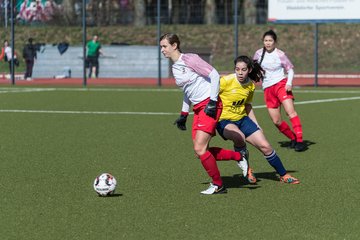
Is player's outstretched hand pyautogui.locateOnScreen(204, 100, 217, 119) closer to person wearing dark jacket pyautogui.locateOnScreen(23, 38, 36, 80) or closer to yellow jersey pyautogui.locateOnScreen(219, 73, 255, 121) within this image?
yellow jersey pyautogui.locateOnScreen(219, 73, 255, 121)

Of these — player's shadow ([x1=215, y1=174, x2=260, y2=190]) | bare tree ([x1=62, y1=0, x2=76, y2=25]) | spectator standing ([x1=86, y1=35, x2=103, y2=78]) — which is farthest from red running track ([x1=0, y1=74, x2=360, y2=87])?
player's shadow ([x1=215, y1=174, x2=260, y2=190])

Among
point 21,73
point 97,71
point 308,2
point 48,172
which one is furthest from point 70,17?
point 48,172

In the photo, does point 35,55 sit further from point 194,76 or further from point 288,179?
point 194,76

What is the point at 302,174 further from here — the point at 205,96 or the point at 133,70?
the point at 133,70

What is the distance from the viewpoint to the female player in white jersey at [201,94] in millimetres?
9727

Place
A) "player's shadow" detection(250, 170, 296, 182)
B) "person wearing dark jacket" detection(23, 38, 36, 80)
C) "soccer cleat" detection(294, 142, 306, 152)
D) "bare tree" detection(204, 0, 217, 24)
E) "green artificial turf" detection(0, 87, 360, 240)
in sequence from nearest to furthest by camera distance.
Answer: "green artificial turf" detection(0, 87, 360, 240)
"player's shadow" detection(250, 170, 296, 182)
"soccer cleat" detection(294, 142, 306, 152)
"person wearing dark jacket" detection(23, 38, 36, 80)
"bare tree" detection(204, 0, 217, 24)

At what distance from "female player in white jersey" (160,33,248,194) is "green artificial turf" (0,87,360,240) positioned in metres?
0.36

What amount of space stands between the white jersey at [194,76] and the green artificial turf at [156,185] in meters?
A: 1.05

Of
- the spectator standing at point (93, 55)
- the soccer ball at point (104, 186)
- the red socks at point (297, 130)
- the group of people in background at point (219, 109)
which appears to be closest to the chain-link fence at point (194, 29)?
the spectator standing at point (93, 55)

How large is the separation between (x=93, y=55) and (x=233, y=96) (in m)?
28.7

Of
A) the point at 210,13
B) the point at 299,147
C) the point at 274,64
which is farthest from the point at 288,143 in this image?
the point at 210,13

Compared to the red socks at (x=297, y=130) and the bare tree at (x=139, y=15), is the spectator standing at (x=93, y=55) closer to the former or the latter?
the bare tree at (x=139, y=15)

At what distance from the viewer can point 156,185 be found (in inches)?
413

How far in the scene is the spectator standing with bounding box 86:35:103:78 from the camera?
127ft
